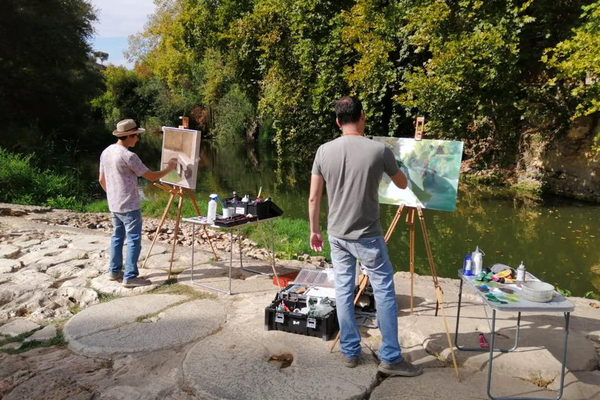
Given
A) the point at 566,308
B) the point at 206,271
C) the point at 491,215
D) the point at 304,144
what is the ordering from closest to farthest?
1. the point at 566,308
2. the point at 206,271
3. the point at 491,215
4. the point at 304,144

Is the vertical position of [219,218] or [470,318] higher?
[219,218]

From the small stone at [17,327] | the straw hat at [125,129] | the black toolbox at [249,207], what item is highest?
the straw hat at [125,129]

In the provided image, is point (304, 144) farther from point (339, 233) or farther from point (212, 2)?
point (339, 233)

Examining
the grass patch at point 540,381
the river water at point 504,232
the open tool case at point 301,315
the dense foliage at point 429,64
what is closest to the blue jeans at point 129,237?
the open tool case at point 301,315

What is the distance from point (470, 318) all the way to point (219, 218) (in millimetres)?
2560

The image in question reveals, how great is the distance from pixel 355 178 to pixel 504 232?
7.49 metres

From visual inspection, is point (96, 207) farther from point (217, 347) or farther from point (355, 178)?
point (355, 178)

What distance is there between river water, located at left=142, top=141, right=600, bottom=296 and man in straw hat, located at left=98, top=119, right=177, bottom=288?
4281 mm

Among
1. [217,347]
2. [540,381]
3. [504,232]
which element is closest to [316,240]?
[217,347]

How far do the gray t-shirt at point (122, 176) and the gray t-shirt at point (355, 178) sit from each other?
7.65ft

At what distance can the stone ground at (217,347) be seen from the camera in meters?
3.00

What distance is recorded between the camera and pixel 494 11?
10.9 metres

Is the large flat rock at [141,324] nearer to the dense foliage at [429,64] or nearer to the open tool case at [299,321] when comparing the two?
the open tool case at [299,321]

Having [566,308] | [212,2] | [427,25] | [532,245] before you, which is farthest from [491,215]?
[212,2]
